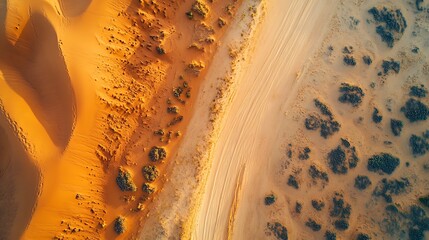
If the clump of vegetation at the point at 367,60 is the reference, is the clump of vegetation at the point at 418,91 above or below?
below

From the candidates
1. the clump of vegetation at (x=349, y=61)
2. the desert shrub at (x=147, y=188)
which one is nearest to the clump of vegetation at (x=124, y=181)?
the desert shrub at (x=147, y=188)

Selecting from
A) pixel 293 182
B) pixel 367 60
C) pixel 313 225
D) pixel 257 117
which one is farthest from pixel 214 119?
pixel 367 60

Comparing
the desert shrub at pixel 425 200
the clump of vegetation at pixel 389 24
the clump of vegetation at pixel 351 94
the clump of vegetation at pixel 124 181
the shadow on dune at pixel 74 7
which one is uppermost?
the clump of vegetation at pixel 389 24

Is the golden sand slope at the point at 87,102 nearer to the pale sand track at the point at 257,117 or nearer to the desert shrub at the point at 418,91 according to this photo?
the pale sand track at the point at 257,117

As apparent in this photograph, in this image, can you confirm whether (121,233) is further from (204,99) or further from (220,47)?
(220,47)

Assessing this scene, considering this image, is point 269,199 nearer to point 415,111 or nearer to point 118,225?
point 118,225

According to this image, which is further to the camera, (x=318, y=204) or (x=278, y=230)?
(x=318, y=204)

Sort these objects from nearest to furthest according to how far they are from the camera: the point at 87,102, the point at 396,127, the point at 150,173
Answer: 1. the point at 87,102
2. the point at 150,173
3. the point at 396,127

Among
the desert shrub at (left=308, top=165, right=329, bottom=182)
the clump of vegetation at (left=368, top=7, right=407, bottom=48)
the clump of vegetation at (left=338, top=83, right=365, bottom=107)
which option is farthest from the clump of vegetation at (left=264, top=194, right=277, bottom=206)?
the clump of vegetation at (left=368, top=7, right=407, bottom=48)
